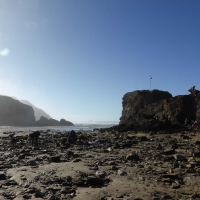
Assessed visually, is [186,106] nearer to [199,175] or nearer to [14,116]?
[199,175]

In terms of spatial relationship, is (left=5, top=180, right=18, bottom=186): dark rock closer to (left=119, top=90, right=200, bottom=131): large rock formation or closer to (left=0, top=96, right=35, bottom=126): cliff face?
(left=119, top=90, right=200, bottom=131): large rock formation

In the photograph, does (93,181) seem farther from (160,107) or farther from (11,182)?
(160,107)

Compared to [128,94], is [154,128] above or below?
below

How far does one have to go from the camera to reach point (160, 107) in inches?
1663

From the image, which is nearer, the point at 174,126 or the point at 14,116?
the point at 174,126

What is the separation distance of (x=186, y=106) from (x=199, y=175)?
3365 cm

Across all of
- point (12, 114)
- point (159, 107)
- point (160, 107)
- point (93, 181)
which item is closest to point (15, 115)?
point (12, 114)

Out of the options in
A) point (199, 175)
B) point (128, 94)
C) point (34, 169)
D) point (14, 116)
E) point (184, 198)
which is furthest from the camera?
point (14, 116)

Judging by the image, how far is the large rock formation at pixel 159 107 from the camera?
121ft

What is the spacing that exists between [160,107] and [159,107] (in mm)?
236

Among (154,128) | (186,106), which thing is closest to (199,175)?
(154,128)

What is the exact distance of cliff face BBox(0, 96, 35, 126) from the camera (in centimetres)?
12750

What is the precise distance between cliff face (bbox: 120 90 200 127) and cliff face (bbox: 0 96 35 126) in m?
91.2

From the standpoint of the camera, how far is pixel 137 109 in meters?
50.3
